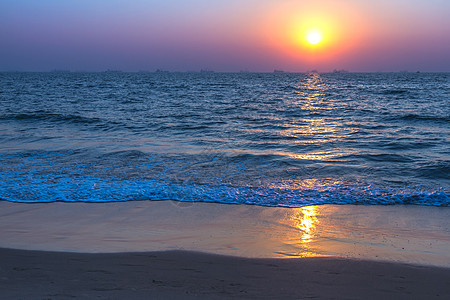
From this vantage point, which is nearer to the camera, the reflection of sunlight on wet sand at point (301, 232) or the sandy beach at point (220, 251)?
the sandy beach at point (220, 251)

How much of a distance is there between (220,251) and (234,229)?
2.56 feet

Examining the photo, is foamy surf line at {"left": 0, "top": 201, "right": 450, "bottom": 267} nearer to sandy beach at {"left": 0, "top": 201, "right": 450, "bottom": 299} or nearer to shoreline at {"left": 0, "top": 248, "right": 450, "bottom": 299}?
sandy beach at {"left": 0, "top": 201, "right": 450, "bottom": 299}

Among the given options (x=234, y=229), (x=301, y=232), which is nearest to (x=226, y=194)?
(x=234, y=229)

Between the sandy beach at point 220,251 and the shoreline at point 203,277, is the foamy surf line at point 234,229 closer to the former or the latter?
the sandy beach at point 220,251

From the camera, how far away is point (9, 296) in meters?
2.62

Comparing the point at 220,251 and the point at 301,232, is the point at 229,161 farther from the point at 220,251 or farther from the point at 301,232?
the point at 220,251

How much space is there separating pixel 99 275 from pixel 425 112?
20631mm

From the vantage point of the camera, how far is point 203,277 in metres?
3.07

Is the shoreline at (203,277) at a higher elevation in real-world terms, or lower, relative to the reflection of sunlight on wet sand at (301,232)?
higher

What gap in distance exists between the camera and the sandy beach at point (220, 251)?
9.36 feet

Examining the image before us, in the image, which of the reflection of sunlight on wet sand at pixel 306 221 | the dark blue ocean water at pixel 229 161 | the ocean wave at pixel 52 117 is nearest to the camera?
the reflection of sunlight on wet sand at pixel 306 221

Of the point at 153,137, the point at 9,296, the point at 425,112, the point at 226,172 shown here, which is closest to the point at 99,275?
the point at 9,296

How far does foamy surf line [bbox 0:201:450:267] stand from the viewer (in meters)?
3.78

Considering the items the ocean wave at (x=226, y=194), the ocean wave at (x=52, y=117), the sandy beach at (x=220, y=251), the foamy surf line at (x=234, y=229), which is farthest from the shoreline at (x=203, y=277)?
A: the ocean wave at (x=52, y=117)
